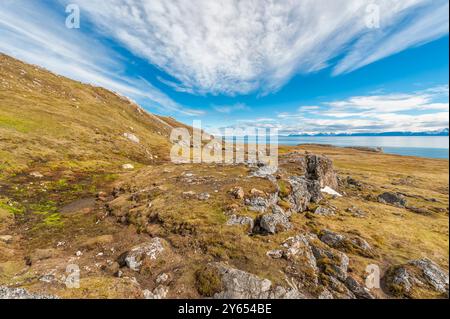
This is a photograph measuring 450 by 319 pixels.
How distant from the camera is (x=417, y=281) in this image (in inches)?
803

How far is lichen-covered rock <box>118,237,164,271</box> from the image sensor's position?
64.9 ft

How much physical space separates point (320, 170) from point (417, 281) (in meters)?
37.6

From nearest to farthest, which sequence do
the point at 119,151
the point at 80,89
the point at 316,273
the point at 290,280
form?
the point at 290,280 → the point at 316,273 → the point at 119,151 → the point at 80,89

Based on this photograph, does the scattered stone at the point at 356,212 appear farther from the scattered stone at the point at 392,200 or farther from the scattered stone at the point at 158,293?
the scattered stone at the point at 158,293

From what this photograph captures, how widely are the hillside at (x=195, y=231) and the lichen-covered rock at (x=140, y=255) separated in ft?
0.37

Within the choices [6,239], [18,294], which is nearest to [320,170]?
[18,294]

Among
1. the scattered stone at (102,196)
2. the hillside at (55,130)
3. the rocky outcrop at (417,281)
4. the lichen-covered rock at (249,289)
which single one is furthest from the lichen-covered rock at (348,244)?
the hillside at (55,130)

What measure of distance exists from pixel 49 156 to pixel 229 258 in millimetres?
53996

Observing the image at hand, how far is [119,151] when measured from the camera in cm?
7262

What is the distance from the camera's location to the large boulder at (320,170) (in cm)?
5553

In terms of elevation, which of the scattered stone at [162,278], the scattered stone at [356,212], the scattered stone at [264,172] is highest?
the scattered stone at [264,172]

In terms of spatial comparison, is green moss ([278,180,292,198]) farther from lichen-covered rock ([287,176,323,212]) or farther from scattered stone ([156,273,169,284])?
scattered stone ([156,273,169,284])
